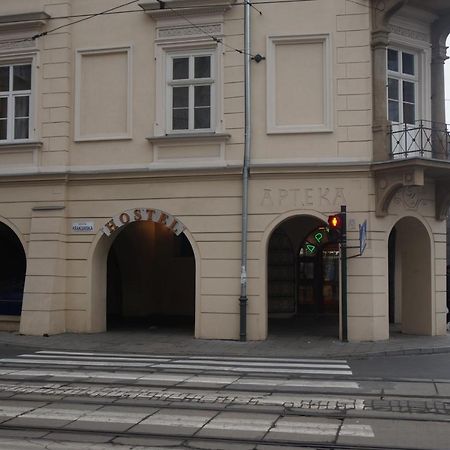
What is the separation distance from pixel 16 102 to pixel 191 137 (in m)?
5.11

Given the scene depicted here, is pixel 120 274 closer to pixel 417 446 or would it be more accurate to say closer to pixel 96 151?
pixel 96 151

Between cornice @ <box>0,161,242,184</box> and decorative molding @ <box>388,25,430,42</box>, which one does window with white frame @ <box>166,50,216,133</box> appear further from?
decorative molding @ <box>388,25,430,42</box>

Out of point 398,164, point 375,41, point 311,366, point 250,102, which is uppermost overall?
point 375,41

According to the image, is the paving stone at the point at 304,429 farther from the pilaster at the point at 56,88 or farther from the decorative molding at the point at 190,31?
the pilaster at the point at 56,88

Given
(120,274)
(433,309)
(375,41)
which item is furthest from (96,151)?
(433,309)

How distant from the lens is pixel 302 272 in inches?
848

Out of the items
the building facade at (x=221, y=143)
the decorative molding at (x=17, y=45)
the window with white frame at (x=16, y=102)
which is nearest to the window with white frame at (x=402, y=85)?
the building facade at (x=221, y=143)

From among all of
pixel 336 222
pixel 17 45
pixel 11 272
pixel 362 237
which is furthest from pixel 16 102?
pixel 362 237

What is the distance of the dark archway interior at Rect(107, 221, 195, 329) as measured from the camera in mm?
21484

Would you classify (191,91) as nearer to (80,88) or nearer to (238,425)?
(80,88)

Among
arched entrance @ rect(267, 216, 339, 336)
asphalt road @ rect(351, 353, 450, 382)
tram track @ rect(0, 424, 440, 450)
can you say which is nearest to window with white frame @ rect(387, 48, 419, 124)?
arched entrance @ rect(267, 216, 339, 336)

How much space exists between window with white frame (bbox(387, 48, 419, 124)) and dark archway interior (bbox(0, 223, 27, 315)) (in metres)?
10.9

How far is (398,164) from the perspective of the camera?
15016 mm

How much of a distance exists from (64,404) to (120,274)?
13.3m
